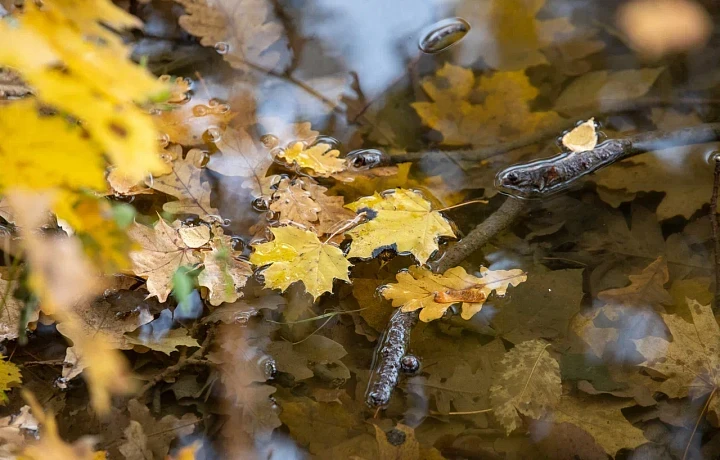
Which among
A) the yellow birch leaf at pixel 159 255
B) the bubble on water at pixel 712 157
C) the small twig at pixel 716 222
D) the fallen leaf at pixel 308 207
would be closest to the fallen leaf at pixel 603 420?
the small twig at pixel 716 222

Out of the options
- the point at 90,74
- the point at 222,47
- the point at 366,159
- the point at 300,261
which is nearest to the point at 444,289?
the point at 300,261

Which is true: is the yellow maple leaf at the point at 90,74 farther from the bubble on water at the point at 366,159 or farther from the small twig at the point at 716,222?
the small twig at the point at 716,222

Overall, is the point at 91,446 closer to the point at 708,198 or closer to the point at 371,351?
the point at 371,351

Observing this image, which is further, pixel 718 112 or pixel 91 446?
pixel 718 112

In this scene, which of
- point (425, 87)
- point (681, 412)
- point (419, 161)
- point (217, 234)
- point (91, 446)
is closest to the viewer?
point (91, 446)

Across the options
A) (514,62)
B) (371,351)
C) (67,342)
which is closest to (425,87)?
(514,62)

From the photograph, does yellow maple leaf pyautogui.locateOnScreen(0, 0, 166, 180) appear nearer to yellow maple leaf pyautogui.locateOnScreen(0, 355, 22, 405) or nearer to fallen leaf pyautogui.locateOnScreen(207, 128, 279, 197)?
yellow maple leaf pyautogui.locateOnScreen(0, 355, 22, 405)

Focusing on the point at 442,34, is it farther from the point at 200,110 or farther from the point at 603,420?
the point at 603,420
